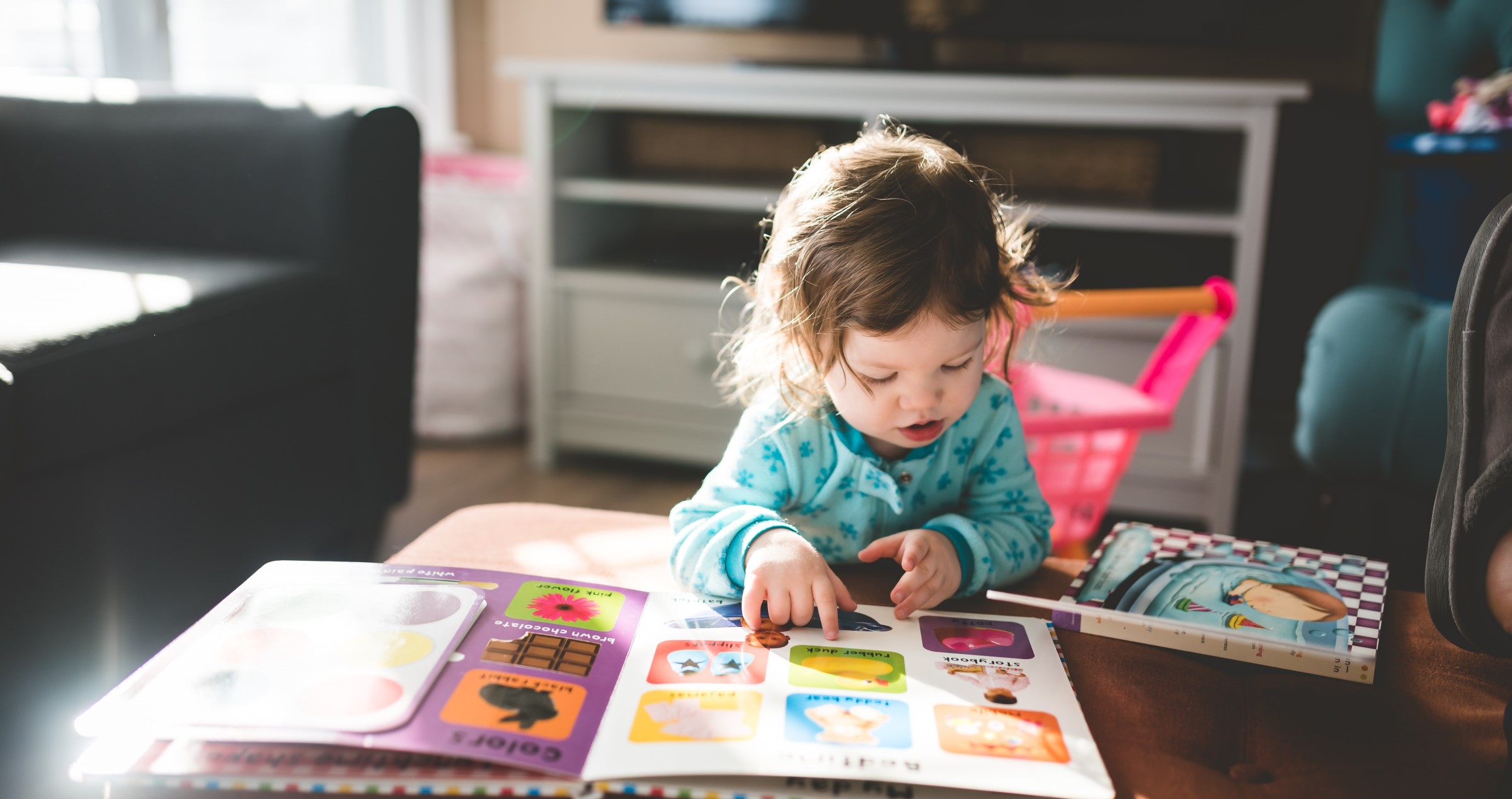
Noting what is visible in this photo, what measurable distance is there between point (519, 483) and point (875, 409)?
1.30 m

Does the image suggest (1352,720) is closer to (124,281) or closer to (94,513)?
(94,513)

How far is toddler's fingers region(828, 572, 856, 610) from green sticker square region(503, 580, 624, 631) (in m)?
0.11

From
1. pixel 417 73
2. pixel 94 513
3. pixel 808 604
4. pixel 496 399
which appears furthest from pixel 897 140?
pixel 417 73

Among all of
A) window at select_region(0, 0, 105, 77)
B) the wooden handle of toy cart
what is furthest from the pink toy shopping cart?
window at select_region(0, 0, 105, 77)

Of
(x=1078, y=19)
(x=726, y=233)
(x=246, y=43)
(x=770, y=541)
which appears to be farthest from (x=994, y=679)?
(x=246, y=43)

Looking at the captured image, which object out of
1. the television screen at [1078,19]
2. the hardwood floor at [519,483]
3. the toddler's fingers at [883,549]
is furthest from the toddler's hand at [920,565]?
the television screen at [1078,19]

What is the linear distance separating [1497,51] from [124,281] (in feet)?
5.57

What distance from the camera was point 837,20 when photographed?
6.11 feet

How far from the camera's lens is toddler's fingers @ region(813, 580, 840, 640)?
550 mm

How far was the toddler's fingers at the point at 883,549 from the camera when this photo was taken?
640 mm

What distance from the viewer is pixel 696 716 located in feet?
1.53

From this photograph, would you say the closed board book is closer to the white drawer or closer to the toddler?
the toddler

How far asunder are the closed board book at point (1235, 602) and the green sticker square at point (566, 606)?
197 mm

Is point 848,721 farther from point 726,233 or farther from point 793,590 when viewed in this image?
point 726,233
